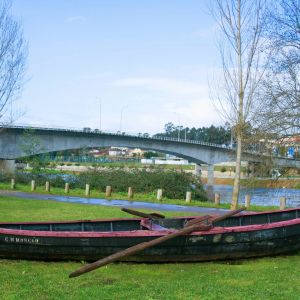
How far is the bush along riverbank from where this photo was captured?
104 feet

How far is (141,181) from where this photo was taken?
33.1 metres

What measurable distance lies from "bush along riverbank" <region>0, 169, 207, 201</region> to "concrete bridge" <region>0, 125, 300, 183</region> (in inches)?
236

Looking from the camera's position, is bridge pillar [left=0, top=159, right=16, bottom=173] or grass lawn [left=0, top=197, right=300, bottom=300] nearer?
grass lawn [left=0, top=197, right=300, bottom=300]

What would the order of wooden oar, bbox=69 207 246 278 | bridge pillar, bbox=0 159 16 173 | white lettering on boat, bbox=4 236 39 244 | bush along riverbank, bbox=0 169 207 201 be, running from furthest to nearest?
bridge pillar, bbox=0 159 16 173 → bush along riverbank, bbox=0 169 207 201 → white lettering on boat, bbox=4 236 39 244 → wooden oar, bbox=69 207 246 278

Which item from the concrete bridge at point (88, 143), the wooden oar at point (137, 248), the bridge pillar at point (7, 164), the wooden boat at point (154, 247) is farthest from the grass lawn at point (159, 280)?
the bridge pillar at point (7, 164)

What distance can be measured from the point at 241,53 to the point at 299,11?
254 cm

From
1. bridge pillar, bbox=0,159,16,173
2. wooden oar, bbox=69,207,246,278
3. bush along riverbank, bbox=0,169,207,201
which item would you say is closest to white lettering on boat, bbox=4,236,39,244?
wooden oar, bbox=69,207,246,278

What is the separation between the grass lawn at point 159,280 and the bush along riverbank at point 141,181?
2120 centimetres

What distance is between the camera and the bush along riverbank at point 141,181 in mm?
31688

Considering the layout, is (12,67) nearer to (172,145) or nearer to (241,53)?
(241,53)

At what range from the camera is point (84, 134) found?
5353cm

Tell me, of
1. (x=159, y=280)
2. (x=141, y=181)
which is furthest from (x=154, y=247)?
(x=141, y=181)

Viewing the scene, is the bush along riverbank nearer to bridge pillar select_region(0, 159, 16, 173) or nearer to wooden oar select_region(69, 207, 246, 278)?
bridge pillar select_region(0, 159, 16, 173)

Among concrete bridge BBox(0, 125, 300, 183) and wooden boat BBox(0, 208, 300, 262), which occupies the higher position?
concrete bridge BBox(0, 125, 300, 183)
